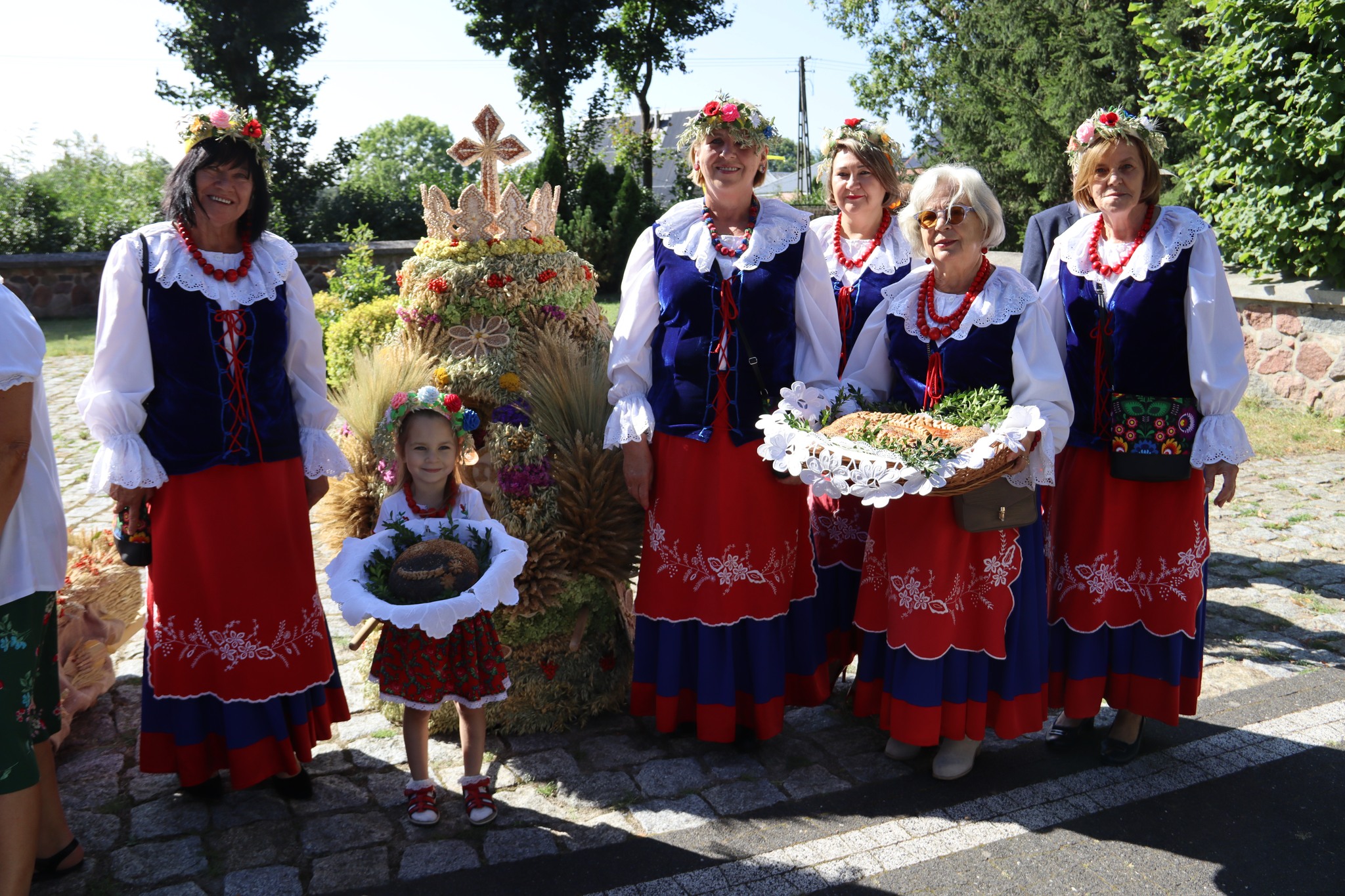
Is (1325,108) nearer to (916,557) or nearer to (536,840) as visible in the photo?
(916,557)

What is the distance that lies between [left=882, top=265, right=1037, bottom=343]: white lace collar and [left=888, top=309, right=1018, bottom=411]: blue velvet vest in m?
0.02

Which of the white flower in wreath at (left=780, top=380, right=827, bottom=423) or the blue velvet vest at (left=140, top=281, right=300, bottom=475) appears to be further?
the white flower in wreath at (left=780, top=380, right=827, bottom=423)

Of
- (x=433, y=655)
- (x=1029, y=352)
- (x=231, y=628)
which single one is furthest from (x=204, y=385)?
(x=1029, y=352)

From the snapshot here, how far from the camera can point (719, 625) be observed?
11.6 feet

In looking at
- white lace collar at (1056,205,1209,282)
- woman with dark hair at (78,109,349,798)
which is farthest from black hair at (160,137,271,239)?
white lace collar at (1056,205,1209,282)

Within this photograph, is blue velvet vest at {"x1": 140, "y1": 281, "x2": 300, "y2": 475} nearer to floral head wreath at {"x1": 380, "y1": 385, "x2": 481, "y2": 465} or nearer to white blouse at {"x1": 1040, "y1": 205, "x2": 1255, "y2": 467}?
floral head wreath at {"x1": 380, "y1": 385, "x2": 481, "y2": 465}

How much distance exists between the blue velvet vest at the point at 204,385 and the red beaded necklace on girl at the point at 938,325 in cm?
218

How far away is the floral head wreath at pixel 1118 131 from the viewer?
3375 mm

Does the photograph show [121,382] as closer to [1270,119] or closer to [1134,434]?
[1134,434]

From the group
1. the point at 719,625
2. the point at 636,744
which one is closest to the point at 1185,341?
the point at 719,625

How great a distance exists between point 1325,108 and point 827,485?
6726mm

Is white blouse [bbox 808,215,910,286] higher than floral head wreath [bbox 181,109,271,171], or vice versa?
floral head wreath [bbox 181,109,271,171]

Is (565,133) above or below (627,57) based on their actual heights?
below

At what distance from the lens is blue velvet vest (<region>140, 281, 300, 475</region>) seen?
3016mm
